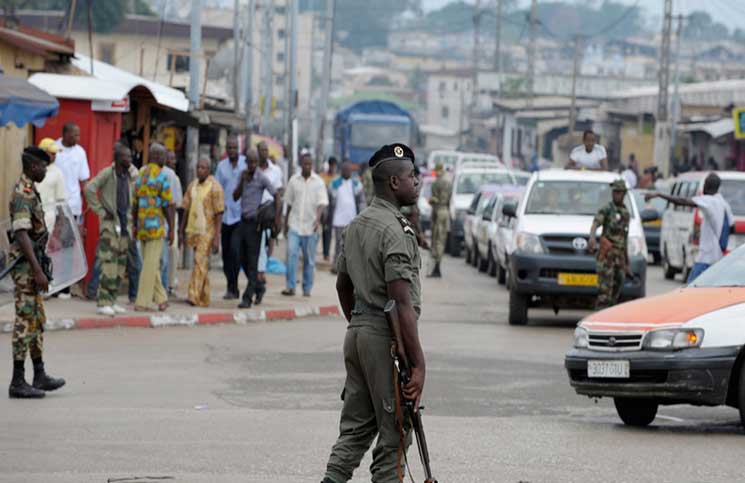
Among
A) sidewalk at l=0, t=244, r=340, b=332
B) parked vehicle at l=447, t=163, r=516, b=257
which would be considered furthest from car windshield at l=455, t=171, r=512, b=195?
sidewalk at l=0, t=244, r=340, b=332

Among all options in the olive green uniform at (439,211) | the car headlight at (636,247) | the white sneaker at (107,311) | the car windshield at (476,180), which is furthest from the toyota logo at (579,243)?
the car windshield at (476,180)

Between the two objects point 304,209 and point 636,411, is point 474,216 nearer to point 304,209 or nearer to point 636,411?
point 304,209

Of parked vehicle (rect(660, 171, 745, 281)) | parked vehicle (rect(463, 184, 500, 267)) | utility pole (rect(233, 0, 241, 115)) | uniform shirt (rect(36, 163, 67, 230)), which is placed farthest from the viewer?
utility pole (rect(233, 0, 241, 115))

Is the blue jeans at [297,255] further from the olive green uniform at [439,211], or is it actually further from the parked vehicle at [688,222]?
the parked vehicle at [688,222]

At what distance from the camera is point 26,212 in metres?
11.6

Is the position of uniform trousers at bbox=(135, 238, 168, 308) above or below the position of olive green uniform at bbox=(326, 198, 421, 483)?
below

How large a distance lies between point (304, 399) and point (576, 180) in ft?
28.9

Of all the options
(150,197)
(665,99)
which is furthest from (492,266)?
(665,99)

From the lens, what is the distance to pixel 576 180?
20141 millimetres

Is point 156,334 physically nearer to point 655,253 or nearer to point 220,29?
point 655,253

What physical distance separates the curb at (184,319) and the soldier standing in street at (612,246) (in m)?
3.68

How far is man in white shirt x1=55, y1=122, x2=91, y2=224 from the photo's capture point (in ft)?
59.8

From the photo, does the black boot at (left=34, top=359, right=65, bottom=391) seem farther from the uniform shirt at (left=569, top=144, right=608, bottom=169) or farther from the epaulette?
the uniform shirt at (left=569, top=144, right=608, bottom=169)

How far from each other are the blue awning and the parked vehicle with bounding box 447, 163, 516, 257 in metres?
20.4
